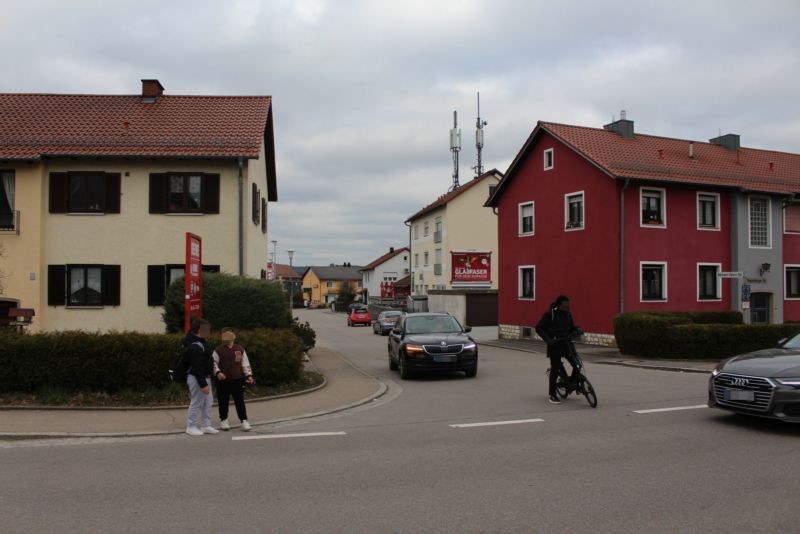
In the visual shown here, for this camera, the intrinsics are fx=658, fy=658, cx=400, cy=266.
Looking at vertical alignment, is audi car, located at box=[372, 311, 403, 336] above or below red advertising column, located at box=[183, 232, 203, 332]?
below

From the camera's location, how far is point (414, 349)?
14.8 meters

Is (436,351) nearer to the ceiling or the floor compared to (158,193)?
nearer to the floor

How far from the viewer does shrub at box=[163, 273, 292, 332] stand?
15539 millimetres

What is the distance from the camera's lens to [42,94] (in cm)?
2331

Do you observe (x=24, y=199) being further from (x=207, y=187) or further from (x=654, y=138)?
(x=654, y=138)

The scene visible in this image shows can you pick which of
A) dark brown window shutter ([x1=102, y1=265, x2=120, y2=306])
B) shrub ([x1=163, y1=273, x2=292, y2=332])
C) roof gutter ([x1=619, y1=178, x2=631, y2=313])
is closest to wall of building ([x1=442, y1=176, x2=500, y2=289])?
roof gutter ([x1=619, y1=178, x2=631, y2=313])

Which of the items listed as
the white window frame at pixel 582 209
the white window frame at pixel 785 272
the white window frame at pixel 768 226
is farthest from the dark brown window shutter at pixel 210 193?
the white window frame at pixel 785 272

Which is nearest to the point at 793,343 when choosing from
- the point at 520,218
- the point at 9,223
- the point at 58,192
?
the point at 58,192

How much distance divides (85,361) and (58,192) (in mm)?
11350

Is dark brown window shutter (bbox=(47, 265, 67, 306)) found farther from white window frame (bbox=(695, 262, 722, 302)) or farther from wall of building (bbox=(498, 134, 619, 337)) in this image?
white window frame (bbox=(695, 262, 722, 302))

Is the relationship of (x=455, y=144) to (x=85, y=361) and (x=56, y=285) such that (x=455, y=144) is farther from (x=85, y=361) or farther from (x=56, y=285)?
(x=85, y=361)

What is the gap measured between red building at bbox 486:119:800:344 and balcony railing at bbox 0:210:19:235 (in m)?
19.8

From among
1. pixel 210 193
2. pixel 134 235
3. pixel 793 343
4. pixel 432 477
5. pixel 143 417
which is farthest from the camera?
pixel 210 193

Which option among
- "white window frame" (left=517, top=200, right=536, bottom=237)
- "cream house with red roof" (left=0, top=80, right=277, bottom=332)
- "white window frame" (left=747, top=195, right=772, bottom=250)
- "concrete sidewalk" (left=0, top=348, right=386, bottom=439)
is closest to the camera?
"concrete sidewalk" (left=0, top=348, right=386, bottom=439)
